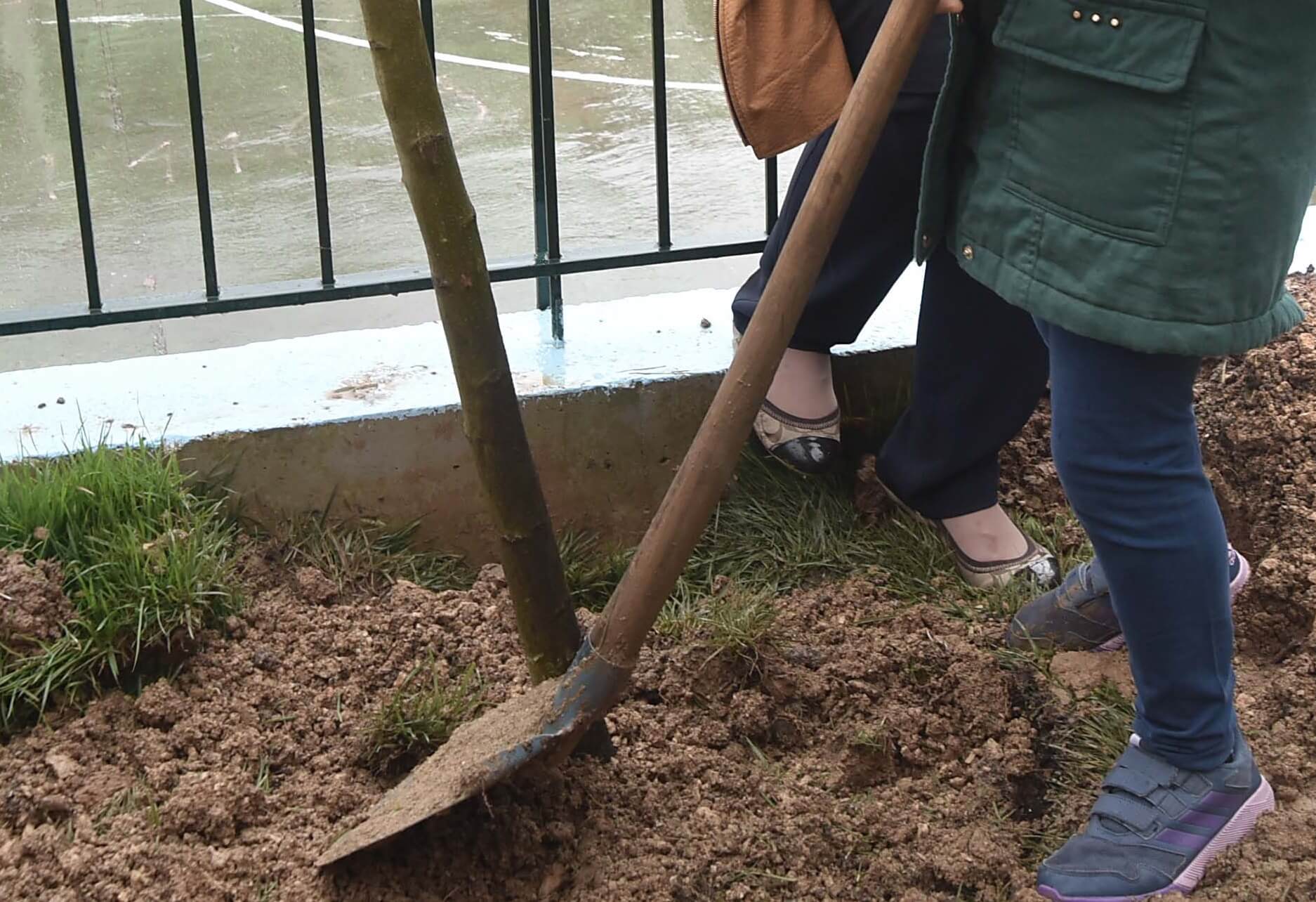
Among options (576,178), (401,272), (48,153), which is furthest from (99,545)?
(48,153)

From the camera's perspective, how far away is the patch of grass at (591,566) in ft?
8.89

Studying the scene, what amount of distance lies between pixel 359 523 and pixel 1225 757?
152 cm

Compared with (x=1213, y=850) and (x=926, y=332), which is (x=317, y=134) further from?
(x=1213, y=850)

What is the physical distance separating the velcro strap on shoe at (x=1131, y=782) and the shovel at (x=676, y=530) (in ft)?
2.22

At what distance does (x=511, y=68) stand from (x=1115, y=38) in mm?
6689

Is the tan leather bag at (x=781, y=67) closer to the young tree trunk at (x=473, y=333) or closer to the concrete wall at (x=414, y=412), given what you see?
the young tree trunk at (x=473, y=333)

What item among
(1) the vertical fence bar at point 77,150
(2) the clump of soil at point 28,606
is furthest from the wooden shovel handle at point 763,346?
(1) the vertical fence bar at point 77,150

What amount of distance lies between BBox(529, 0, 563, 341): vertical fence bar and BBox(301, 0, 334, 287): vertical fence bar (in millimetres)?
405

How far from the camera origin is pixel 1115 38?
1597mm

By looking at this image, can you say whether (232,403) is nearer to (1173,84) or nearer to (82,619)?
(82,619)

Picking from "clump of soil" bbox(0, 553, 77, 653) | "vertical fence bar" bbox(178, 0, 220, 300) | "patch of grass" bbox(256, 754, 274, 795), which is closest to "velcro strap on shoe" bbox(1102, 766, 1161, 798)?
"patch of grass" bbox(256, 754, 274, 795)

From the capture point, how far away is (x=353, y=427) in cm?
260

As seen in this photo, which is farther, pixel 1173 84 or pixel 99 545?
pixel 99 545

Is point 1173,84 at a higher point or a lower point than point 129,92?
higher
